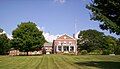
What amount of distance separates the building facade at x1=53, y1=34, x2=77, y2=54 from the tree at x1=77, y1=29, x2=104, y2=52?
5163 millimetres

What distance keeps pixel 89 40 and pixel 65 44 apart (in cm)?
1063

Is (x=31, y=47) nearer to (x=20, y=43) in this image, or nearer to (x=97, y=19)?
(x=20, y=43)

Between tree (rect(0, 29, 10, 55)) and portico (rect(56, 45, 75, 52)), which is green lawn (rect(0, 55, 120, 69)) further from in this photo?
portico (rect(56, 45, 75, 52))

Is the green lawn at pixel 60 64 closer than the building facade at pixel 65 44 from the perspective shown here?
Yes

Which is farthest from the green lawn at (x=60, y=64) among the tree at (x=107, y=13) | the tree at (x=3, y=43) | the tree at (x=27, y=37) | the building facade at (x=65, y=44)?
the building facade at (x=65, y=44)

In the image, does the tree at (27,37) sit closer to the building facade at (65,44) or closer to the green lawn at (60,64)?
Answer: the building facade at (65,44)

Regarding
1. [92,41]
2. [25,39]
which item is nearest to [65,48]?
[92,41]

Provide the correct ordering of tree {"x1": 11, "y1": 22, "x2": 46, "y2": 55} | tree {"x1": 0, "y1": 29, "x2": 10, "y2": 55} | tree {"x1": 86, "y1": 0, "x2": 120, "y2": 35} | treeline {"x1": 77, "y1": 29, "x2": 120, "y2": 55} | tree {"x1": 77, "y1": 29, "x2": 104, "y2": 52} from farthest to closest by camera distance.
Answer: tree {"x1": 77, "y1": 29, "x2": 104, "y2": 52} → treeline {"x1": 77, "y1": 29, "x2": 120, "y2": 55} → tree {"x1": 0, "y1": 29, "x2": 10, "y2": 55} → tree {"x1": 11, "y1": 22, "x2": 46, "y2": 55} → tree {"x1": 86, "y1": 0, "x2": 120, "y2": 35}

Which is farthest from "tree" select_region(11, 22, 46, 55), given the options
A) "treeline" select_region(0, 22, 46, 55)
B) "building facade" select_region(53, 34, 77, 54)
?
"building facade" select_region(53, 34, 77, 54)

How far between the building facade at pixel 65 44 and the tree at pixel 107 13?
81239 millimetres

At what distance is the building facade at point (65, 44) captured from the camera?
11525 centimetres

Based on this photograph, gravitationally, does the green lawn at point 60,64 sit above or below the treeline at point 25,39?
below

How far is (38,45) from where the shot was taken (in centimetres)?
8794

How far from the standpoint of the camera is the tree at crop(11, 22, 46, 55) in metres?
87.1
